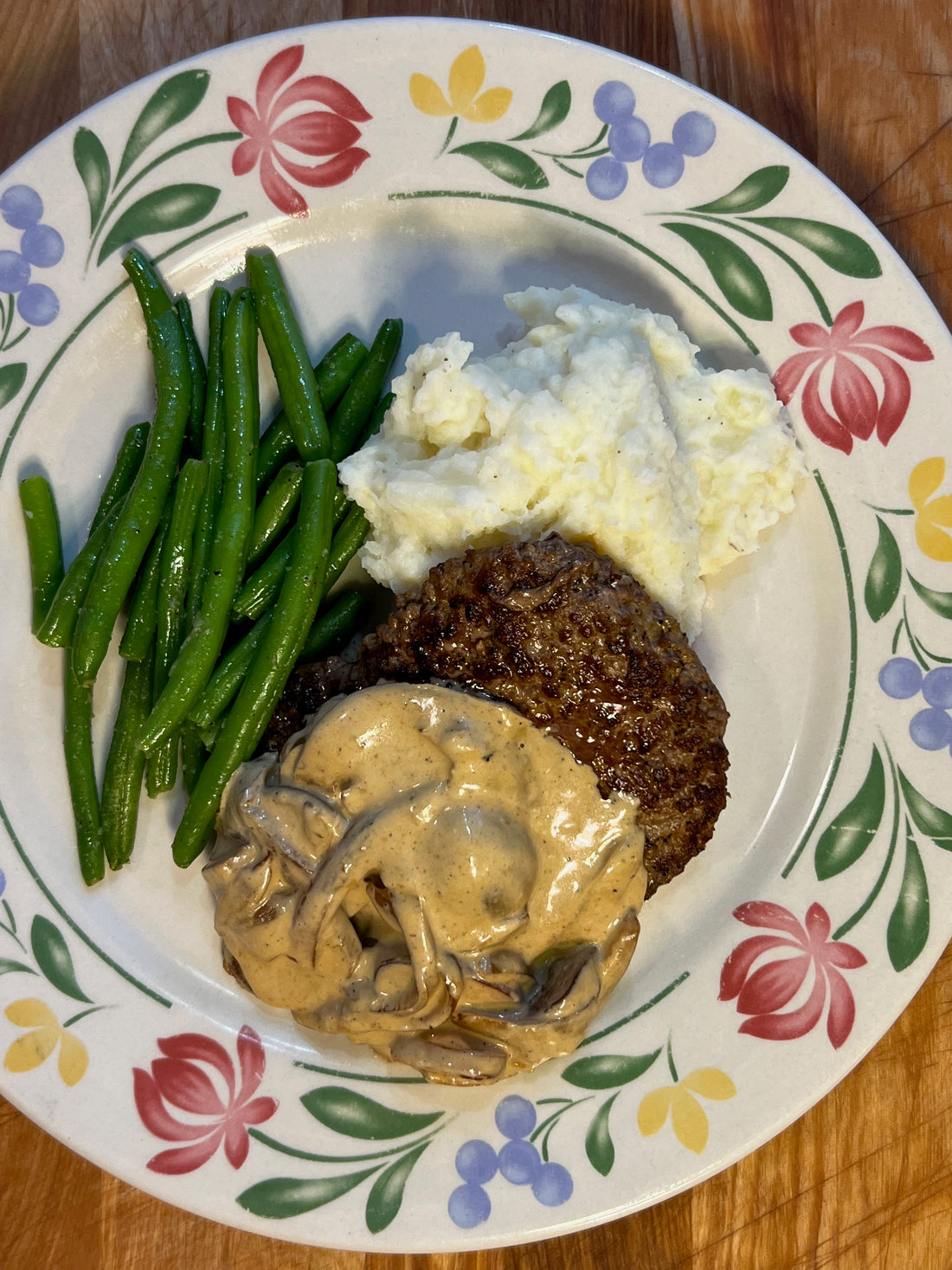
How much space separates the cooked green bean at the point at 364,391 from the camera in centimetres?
360

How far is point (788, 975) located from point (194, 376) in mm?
3068

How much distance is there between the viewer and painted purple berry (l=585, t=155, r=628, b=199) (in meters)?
3.63

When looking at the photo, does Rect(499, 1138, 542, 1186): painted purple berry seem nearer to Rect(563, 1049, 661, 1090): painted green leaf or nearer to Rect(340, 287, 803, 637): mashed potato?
Rect(563, 1049, 661, 1090): painted green leaf

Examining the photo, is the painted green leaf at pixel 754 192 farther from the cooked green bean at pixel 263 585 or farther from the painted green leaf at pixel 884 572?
the cooked green bean at pixel 263 585

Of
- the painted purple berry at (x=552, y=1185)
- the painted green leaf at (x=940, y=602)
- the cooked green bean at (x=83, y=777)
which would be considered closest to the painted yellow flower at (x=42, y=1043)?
the cooked green bean at (x=83, y=777)

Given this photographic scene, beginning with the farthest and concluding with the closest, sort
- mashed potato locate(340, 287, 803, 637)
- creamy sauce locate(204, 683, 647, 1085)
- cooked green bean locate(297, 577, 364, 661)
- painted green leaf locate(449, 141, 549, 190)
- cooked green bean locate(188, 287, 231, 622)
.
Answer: painted green leaf locate(449, 141, 549, 190), cooked green bean locate(297, 577, 364, 661), cooked green bean locate(188, 287, 231, 622), mashed potato locate(340, 287, 803, 637), creamy sauce locate(204, 683, 647, 1085)

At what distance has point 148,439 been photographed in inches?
138

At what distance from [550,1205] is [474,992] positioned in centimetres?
90

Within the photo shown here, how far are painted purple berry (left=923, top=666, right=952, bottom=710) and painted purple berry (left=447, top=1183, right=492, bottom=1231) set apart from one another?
2369 mm

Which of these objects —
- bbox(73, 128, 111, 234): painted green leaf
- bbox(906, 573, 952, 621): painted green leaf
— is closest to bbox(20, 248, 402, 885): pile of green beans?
bbox(73, 128, 111, 234): painted green leaf

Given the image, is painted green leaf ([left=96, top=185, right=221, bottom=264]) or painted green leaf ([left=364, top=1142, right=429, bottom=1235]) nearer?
painted green leaf ([left=364, top=1142, right=429, bottom=1235])

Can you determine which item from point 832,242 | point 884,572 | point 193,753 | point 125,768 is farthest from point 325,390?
point 884,572

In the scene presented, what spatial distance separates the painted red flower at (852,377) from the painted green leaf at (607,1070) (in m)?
2.34

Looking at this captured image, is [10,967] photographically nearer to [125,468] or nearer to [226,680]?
[226,680]
